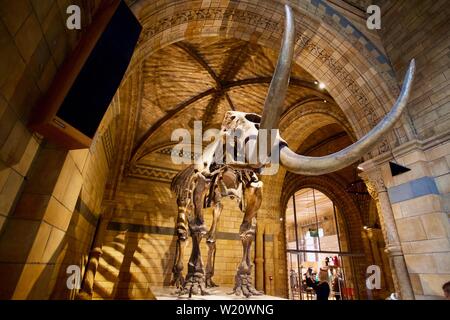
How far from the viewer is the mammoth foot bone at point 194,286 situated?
2666 mm

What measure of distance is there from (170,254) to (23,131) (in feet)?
22.9

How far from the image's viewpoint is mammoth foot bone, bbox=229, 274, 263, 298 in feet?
8.81

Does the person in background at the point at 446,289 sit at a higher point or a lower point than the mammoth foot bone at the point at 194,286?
higher

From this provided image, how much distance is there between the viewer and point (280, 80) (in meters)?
1.87

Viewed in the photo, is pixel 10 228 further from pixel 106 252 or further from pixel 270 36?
pixel 106 252

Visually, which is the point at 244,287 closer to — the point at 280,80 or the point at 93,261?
the point at 280,80

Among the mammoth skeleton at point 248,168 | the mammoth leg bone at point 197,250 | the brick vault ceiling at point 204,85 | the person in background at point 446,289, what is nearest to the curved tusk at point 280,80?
the mammoth skeleton at point 248,168

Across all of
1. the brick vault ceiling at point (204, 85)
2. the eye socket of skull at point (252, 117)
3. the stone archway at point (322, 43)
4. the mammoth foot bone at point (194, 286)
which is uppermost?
the brick vault ceiling at point (204, 85)

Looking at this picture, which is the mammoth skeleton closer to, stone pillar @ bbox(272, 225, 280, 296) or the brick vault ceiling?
the brick vault ceiling

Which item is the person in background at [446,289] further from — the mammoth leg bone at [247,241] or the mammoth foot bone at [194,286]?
the mammoth foot bone at [194,286]

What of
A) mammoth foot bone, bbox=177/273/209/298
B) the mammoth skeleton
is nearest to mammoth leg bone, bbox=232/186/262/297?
the mammoth skeleton

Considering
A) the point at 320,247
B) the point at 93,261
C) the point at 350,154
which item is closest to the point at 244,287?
the point at 350,154

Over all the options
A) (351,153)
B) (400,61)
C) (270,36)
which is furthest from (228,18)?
(351,153)

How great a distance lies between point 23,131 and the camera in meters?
1.56
